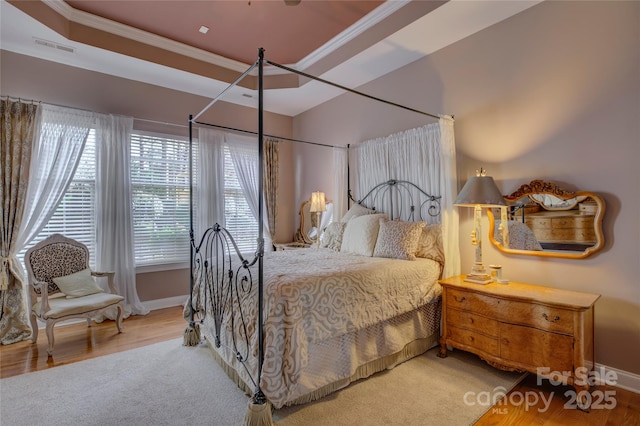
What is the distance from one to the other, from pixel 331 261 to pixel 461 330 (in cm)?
123

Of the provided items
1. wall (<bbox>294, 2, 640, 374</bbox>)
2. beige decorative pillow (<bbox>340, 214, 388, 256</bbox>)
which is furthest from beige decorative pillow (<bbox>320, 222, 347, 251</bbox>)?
wall (<bbox>294, 2, 640, 374</bbox>)

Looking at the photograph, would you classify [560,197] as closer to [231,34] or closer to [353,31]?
[353,31]

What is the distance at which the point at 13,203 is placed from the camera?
11.2 ft

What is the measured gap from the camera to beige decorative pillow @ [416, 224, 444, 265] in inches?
123

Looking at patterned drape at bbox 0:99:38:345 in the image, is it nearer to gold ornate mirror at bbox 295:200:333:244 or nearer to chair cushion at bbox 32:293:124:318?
chair cushion at bbox 32:293:124:318

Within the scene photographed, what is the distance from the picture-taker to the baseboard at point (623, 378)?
228cm

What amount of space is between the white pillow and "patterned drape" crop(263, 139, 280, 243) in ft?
8.11

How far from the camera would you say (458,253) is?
3066mm

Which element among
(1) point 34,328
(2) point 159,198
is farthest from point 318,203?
(1) point 34,328

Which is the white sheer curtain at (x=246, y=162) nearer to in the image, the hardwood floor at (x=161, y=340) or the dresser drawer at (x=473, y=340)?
the hardwood floor at (x=161, y=340)

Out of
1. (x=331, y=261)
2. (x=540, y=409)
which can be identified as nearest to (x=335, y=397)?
(x=331, y=261)

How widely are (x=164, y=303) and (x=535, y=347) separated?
4302 mm

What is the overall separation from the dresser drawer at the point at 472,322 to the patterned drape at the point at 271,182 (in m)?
3.24

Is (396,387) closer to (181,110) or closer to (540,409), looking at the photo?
(540,409)
